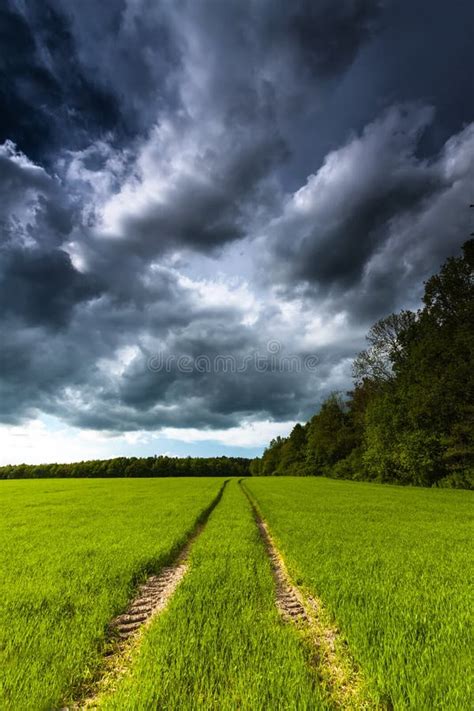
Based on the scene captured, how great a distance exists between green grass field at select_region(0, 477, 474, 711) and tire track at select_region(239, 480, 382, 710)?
0.16m

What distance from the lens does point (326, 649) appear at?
5.40m

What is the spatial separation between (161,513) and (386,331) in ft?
144

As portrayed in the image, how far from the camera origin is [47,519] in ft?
74.5

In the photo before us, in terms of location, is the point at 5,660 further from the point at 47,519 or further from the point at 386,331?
the point at 386,331

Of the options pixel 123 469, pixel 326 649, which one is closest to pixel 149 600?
pixel 326 649

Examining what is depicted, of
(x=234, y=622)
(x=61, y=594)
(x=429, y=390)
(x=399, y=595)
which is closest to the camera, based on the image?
(x=234, y=622)

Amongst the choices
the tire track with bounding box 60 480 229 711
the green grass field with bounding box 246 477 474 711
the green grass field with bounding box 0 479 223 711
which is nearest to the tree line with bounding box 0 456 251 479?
the green grass field with bounding box 0 479 223 711

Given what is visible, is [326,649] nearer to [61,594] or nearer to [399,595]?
[399,595]

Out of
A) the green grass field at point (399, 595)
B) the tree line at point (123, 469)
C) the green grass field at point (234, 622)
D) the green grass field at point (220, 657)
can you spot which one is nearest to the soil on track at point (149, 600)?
the green grass field at point (234, 622)

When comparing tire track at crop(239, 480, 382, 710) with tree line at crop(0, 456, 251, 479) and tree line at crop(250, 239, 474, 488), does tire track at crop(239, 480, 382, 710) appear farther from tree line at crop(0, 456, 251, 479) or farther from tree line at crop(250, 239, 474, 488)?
tree line at crop(0, 456, 251, 479)

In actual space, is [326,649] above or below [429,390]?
below

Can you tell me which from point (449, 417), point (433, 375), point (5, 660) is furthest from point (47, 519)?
point (449, 417)

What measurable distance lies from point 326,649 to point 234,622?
1698 millimetres

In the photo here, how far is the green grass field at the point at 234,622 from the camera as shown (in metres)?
4.21
